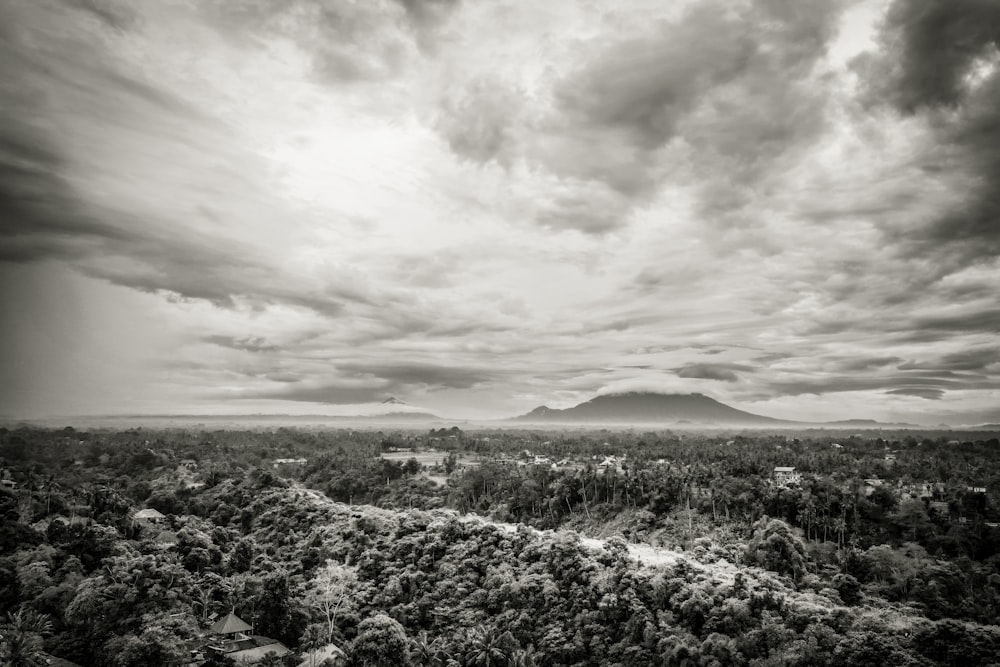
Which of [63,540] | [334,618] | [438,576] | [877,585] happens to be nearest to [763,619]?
[877,585]

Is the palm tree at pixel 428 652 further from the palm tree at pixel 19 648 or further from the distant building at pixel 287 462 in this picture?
the distant building at pixel 287 462

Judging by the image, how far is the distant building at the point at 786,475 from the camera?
72812 mm

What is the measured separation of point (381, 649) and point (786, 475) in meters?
66.3

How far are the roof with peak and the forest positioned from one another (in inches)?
57.2

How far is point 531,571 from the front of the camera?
45938mm

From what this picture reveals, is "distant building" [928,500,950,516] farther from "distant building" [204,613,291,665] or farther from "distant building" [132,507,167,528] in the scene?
"distant building" [132,507,167,528]

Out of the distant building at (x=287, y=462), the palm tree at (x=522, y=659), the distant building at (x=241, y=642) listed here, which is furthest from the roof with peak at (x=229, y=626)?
the distant building at (x=287, y=462)

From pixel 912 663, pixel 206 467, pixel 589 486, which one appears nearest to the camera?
pixel 912 663

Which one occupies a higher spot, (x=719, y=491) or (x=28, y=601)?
(x=719, y=491)

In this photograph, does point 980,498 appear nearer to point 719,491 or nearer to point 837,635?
point 719,491

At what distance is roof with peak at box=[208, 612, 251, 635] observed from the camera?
38906 millimetres

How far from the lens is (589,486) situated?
252 feet

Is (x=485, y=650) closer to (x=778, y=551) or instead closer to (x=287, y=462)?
(x=778, y=551)

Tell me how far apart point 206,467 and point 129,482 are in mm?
14705
